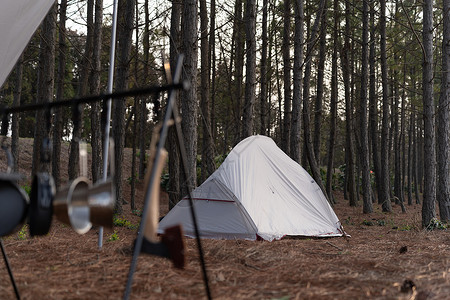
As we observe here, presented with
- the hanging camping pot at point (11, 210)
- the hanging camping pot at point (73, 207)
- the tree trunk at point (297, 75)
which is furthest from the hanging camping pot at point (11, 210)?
the tree trunk at point (297, 75)

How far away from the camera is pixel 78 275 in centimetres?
358

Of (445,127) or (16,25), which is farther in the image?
(445,127)

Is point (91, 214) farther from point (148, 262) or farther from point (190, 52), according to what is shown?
point (190, 52)

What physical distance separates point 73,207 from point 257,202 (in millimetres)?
5295

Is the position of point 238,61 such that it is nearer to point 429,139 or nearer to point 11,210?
point 429,139

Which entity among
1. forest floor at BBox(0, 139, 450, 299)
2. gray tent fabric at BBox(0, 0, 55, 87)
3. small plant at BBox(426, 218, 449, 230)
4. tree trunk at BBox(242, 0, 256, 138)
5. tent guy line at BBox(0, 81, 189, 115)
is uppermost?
tree trunk at BBox(242, 0, 256, 138)

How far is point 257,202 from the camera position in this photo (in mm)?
7500

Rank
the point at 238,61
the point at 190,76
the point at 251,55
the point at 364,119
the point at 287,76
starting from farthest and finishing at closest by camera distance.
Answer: the point at 238,61 → the point at 364,119 → the point at 287,76 → the point at 251,55 → the point at 190,76

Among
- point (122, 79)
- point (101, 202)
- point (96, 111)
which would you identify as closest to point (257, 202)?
point (96, 111)

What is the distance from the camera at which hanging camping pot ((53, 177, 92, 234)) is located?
237cm

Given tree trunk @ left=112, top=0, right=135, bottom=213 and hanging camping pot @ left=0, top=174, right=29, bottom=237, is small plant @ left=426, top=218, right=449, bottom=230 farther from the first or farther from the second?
hanging camping pot @ left=0, top=174, right=29, bottom=237

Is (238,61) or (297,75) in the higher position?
(238,61)

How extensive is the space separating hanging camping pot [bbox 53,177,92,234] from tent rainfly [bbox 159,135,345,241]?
4877 mm

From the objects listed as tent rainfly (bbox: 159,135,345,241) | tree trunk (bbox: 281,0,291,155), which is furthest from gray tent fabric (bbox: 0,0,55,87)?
tree trunk (bbox: 281,0,291,155)
